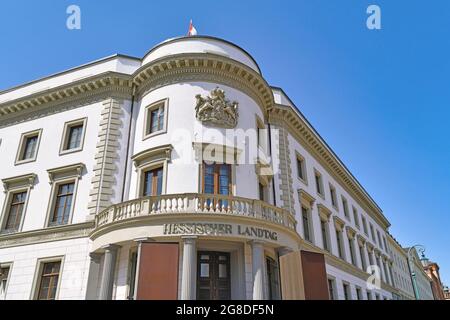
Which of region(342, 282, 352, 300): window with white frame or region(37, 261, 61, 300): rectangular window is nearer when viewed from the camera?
region(37, 261, 61, 300): rectangular window

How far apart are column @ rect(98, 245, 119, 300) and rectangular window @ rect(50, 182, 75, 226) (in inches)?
174

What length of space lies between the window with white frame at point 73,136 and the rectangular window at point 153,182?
4.89 m

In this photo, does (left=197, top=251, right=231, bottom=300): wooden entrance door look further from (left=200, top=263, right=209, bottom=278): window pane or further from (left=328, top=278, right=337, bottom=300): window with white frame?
(left=328, top=278, right=337, bottom=300): window with white frame

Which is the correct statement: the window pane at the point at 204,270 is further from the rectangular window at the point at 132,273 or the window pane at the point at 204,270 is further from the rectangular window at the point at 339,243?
the rectangular window at the point at 339,243

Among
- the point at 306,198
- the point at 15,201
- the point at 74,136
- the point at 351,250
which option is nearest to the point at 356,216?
the point at 351,250

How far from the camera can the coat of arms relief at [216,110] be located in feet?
57.0

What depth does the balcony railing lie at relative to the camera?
14281 mm

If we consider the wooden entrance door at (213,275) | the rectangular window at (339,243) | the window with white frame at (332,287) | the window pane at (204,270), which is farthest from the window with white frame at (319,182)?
the window pane at (204,270)

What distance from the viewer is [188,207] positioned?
14250 mm

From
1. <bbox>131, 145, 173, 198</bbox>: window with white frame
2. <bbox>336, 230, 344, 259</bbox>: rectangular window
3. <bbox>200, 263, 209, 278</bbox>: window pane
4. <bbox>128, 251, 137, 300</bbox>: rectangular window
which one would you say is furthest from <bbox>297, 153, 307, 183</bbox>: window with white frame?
<bbox>128, 251, 137, 300</bbox>: rectangular window

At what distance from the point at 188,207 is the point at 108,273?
14.0 feet

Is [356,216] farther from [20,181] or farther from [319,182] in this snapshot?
[20,181]

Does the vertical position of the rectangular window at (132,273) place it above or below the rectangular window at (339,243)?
below
